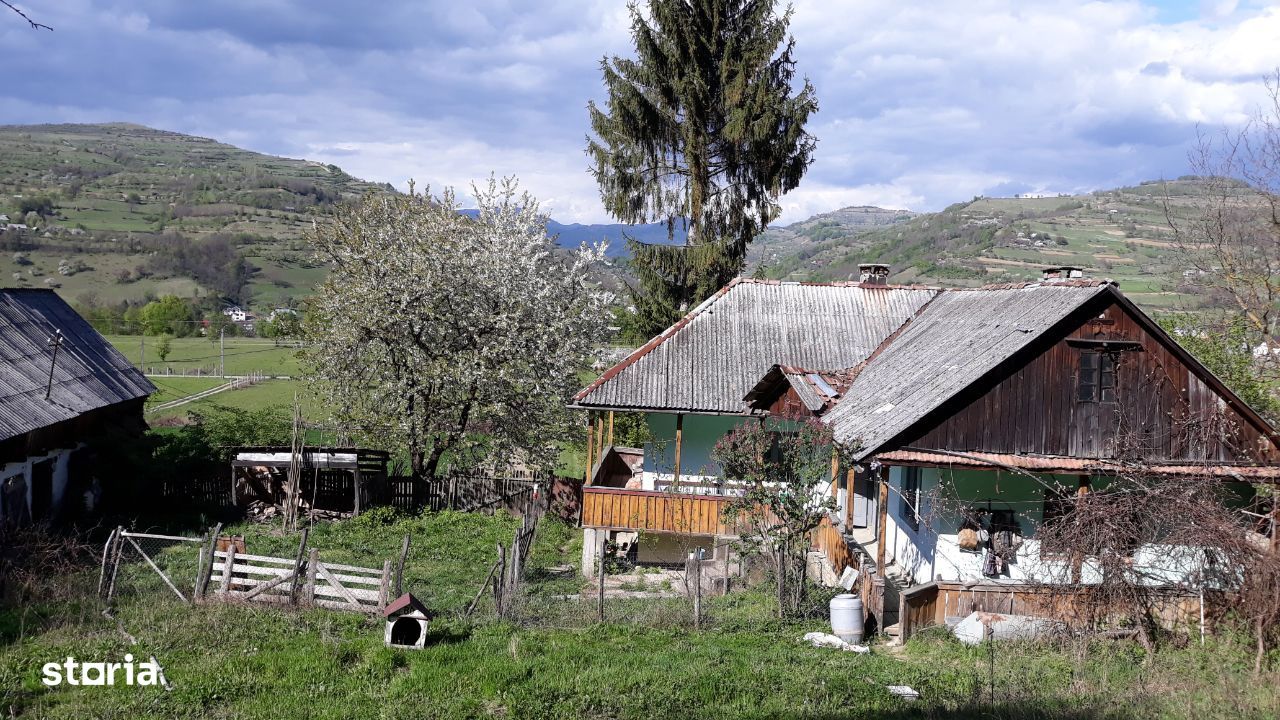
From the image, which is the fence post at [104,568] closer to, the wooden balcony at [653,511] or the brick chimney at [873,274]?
the wooden balcony at [653,511]

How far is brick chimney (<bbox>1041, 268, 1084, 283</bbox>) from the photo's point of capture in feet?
60.4

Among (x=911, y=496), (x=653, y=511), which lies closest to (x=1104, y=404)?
(x=911, y=496)

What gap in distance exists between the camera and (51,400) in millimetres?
21172

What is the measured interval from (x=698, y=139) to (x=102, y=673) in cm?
2431

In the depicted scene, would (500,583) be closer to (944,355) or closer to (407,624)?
(407,624)

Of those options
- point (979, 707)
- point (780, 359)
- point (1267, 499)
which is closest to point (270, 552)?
point (780, 359)

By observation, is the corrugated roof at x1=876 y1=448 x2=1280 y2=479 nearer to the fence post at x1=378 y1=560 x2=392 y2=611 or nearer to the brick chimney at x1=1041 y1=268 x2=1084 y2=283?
the brick chimney at x1=1041 y1=268 x2=1084 y2=283

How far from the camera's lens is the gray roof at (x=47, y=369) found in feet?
65.6

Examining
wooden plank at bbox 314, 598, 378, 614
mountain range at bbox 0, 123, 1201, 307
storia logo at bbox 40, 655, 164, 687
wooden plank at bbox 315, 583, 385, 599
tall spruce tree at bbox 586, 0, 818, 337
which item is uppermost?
mountain range at bbox 0, 123, 1201, 307

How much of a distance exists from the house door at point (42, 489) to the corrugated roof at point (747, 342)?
12713mm

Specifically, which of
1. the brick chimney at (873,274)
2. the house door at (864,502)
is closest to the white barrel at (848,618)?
the house door at (864,502)

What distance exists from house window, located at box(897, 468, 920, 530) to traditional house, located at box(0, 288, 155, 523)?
1820 cm

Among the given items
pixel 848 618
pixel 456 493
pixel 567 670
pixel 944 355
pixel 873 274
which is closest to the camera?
pixel 567 670

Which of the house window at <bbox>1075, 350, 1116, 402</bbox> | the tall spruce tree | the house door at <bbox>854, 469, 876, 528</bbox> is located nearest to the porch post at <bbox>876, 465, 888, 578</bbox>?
the house window at <bbox>1075, 350, 1116, 402</bbox>
